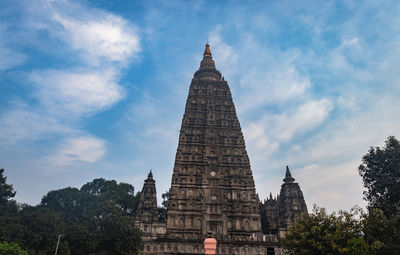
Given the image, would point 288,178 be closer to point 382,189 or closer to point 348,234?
point 382,189

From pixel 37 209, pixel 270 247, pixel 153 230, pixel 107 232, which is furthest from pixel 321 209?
pixel 37 209

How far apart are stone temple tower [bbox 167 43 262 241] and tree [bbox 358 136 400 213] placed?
68.0ft

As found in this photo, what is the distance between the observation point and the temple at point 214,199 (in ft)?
153

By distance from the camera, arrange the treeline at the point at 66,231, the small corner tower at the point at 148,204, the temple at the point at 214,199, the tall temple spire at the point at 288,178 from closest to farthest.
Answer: the treeline at the point at 66,231
the temple at the point at 214,199
the small corner tower at the point at 148,204
the tall temple spire at the point at 288,178

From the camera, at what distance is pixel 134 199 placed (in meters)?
69.6

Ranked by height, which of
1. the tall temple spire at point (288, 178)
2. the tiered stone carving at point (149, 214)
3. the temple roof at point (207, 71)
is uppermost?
the temple roof at point (207, 71)

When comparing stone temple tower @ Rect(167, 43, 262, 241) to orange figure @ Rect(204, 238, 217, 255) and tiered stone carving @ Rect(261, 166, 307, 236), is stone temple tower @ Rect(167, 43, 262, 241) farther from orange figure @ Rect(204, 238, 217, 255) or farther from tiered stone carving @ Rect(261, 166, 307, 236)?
orange figure @ Rect(204, 238, 217, 255)

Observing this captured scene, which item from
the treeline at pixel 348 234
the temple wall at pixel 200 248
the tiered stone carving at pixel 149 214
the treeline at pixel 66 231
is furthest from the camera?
the tiered stone carving at pixel 149 214

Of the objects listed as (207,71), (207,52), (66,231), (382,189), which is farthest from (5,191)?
(382,189)

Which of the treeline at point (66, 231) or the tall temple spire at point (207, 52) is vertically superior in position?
the tall temple spire at point (207, 52)

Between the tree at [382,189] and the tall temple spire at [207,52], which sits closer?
the tree at [382,189]

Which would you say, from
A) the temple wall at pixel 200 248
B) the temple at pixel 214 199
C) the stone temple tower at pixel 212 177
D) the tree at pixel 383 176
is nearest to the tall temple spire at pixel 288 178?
the temple at pixel 214 199

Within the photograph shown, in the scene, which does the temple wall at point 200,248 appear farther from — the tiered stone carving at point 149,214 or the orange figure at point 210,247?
the orange figure at point 210,247

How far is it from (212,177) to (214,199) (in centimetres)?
418
